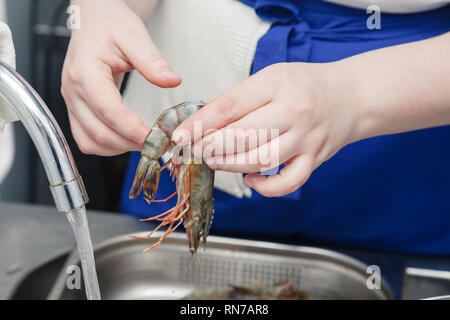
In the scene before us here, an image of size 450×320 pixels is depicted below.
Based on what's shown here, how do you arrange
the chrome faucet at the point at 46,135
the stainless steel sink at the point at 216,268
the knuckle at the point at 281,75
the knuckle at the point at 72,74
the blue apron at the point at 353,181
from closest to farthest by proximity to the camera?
the chrome faucet at the point at 46,135, the knuckle at the point at 281,75, the knuckle at the point at 72,74, the blue apron at the point at 353,181, the stainless steel sink at the point at 216,268

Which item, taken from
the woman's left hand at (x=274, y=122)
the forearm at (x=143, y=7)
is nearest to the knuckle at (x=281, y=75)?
the woman's left hand at (x=274, y=122)

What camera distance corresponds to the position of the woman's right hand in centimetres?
68

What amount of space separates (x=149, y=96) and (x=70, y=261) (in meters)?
0.39

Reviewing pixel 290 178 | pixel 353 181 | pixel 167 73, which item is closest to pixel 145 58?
pixel 167 73

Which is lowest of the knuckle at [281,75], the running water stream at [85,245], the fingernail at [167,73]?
the running water stream at [85,245]

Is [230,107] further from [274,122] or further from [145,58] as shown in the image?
[145,58]

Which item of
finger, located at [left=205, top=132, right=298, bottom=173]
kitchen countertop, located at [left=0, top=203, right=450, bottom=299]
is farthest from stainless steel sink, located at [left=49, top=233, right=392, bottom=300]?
finger, located at [left=205, top=132, right=298, bottom=173]

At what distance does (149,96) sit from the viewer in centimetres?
109

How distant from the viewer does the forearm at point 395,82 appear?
2.21ft

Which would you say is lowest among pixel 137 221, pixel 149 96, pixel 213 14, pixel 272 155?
pixel 137 221

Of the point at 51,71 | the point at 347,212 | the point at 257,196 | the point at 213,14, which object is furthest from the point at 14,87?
Answer: the point at 51,71

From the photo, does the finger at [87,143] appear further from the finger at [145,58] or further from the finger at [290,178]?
the finger at [290,178]
